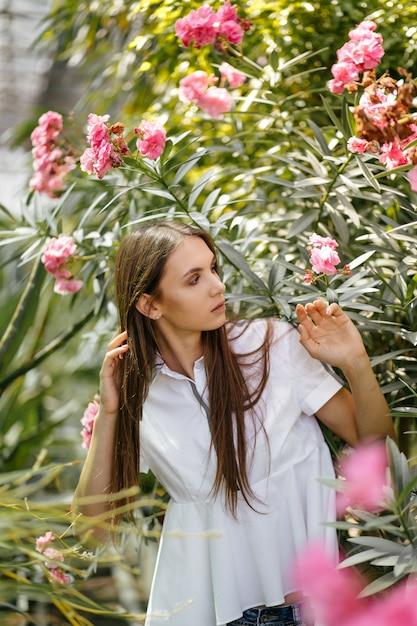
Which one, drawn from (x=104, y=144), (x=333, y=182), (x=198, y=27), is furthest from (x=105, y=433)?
(x=198, y=27)

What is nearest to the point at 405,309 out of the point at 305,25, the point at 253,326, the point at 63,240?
the point at 253,326

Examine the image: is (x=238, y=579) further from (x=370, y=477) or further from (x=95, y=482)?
(x=370, y=477)

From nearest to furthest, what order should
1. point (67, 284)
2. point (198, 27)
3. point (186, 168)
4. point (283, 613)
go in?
point (283, 613), point (186, 168), point (198, 27), point (67, 284)

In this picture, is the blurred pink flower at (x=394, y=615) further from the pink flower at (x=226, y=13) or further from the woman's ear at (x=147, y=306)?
the pink flower at (x=226, y=13)

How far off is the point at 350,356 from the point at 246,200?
0.46 m

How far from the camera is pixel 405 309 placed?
1.57 meters

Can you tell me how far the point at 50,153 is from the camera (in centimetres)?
199

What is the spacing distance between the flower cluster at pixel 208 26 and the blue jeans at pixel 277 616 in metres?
1.18

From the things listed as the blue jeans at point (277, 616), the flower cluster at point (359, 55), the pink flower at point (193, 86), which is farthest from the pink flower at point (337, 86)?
the blue jeans at point (277, 616)

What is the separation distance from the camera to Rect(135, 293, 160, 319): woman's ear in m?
1.46

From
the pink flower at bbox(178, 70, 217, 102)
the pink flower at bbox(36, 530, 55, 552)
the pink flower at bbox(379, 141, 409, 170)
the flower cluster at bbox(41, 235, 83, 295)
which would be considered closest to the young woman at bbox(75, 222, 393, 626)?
the pink flower at bbox(36, 530, 55, 552)

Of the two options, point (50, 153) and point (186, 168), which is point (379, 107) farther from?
point (50, 153)

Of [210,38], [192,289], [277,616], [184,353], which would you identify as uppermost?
[210,38]

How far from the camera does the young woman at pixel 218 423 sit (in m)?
1.40
